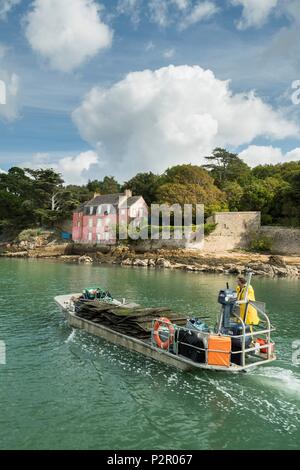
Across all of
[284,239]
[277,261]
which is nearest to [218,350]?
[277,261]

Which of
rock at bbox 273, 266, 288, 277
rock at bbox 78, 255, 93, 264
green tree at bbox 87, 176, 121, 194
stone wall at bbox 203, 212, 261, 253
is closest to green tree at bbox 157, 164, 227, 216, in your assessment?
stone wall at bbox 203, 212, 261, 253

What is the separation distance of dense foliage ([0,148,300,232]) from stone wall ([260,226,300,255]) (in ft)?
7.88

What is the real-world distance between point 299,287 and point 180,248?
80.1 ft

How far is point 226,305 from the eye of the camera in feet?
43.9

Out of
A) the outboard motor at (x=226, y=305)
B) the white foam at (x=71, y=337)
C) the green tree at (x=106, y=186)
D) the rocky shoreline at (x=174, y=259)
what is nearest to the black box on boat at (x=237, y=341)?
the outboard motor at (x=226, y=305)

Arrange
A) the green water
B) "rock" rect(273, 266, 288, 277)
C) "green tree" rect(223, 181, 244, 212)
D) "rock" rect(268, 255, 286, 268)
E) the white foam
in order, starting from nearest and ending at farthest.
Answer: the green water < the white foam < "rock" rect(273, 266, 288, 277) < "rock" rect(268, 255, 286, 268) < "green tree" rect(223, 181, 244, 212)

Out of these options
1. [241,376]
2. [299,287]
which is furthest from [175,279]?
[241,376]

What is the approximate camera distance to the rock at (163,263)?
52781 millimetres

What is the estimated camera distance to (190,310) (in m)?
24.3

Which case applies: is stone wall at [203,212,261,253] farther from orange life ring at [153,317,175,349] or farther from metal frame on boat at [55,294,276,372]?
orange life ring at [153,317,175,349]

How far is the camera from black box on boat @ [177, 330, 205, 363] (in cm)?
1275

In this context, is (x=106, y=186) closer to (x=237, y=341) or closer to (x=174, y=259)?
(x=174, y=259)

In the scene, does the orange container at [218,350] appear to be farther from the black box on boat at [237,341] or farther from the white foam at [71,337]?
the white foam at [71,337]

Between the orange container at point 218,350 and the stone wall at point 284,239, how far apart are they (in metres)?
46.9
